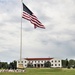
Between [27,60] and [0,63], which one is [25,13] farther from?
[27,60]

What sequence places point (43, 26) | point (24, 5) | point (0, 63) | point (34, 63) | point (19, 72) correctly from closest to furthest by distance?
point (43, 26), point (24, 5), point (19, 72), point (0, 63), point (34, 63)

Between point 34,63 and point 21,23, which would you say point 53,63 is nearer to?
point 34,63

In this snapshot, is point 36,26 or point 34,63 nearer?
point 36,26

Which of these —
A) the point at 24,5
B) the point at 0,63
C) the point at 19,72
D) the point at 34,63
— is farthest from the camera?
the point at 34,63

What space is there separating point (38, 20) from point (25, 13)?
2.08 metres

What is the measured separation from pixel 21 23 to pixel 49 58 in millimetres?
127794

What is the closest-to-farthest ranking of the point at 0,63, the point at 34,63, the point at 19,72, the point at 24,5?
1. the point at 24,5
2. the point at 19,72
3. the point at 0,63
4. the point at 34,63

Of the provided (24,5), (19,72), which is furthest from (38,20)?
(19,72)

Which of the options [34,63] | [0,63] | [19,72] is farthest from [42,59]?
[19,72]

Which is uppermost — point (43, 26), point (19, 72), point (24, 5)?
point (24, 5)

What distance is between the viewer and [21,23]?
37.2m

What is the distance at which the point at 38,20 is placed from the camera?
1332 inches

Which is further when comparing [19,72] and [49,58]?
[49,58]

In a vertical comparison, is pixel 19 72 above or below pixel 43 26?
below
